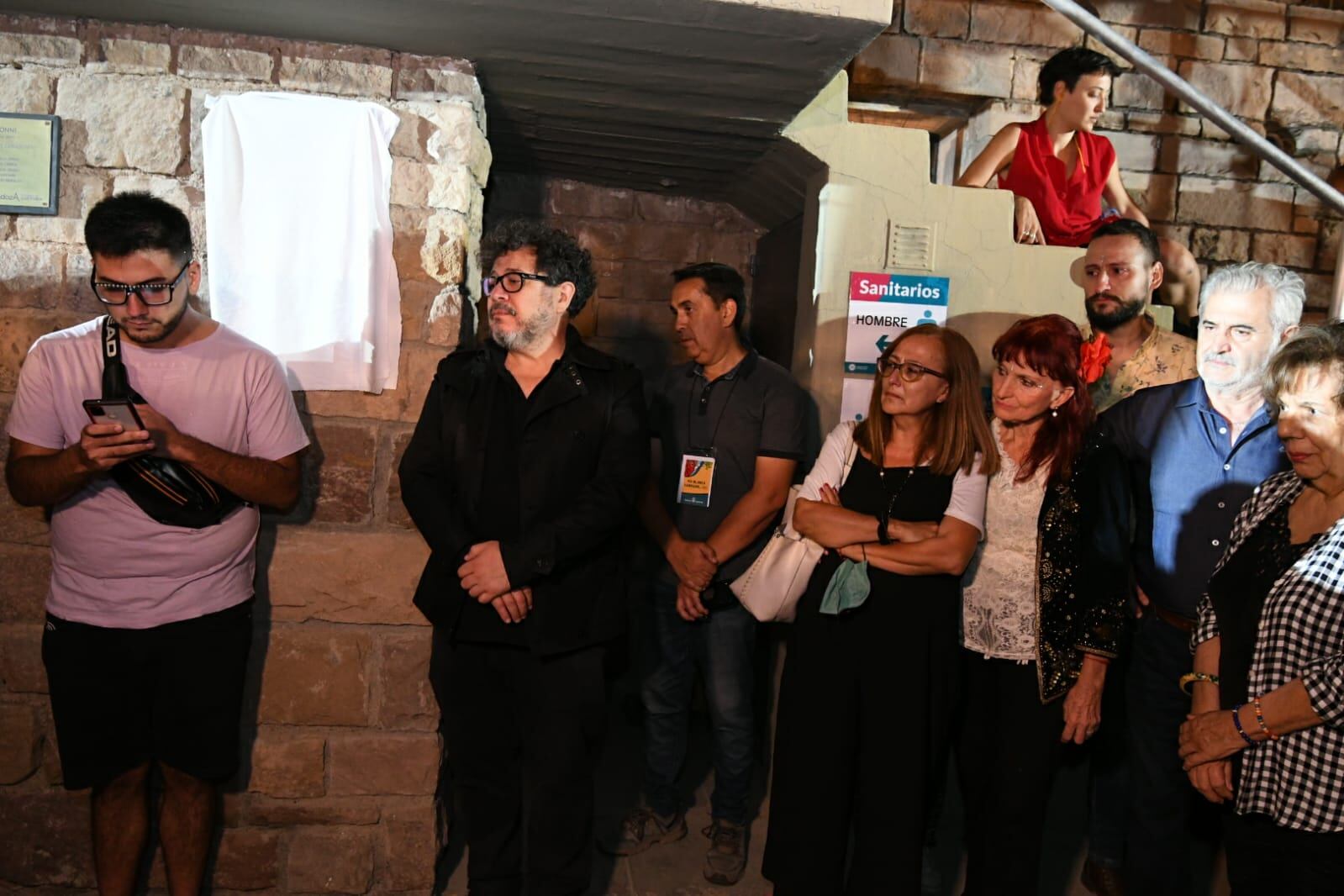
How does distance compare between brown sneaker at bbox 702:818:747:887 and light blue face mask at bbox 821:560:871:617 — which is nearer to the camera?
light blue face mask at bbox 821:560:871:617

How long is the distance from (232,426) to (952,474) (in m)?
1.93

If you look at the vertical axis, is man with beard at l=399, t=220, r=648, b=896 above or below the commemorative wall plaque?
below

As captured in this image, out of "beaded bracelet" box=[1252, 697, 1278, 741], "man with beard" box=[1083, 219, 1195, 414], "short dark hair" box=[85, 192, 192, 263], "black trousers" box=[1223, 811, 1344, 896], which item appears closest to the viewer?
"black trousers" box=[1223, 811, 1344, 896]

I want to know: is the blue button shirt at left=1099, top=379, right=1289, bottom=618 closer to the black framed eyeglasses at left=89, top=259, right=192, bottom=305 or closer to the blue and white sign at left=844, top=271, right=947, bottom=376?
the blue and white sign at left=844, top=271, right=947, bottom=376

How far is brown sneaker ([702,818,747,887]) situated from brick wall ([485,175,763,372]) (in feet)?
8.23

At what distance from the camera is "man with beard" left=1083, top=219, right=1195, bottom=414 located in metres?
3.65

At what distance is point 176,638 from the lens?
8.77 ft

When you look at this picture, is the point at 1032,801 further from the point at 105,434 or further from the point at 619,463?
the point at 105,434

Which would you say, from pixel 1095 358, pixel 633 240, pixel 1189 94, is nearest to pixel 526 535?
pixel 1095 358

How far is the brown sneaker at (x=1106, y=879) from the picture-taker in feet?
11.2

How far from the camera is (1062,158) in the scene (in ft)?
14.3

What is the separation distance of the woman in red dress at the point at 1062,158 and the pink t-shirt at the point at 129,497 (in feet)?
9.67

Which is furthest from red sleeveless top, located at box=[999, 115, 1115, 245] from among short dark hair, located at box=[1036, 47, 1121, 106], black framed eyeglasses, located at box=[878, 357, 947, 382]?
black framed eyeglasses, located at box=[878, 357, 947, 382]

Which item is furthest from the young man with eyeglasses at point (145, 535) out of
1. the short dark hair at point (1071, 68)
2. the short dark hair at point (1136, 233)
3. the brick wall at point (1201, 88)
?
the brick wall at point (1201, 88)
